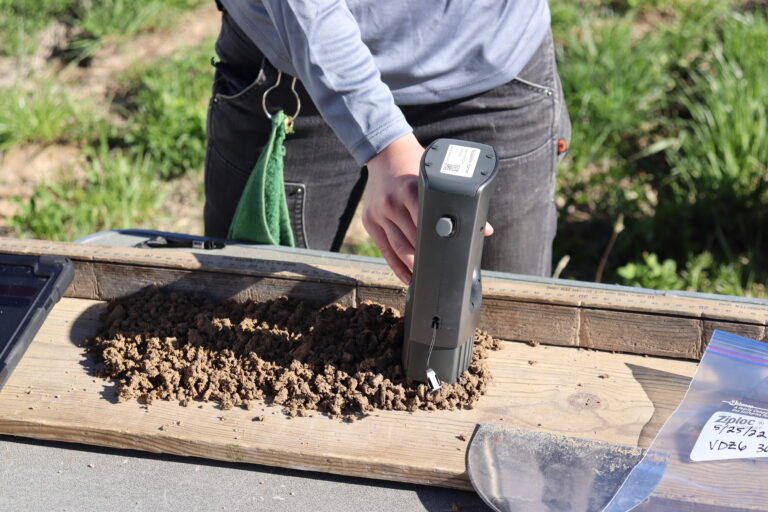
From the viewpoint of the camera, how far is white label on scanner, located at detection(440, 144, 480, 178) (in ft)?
3.68

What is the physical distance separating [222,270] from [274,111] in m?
0.40

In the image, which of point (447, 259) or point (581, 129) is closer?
point (447, 259)

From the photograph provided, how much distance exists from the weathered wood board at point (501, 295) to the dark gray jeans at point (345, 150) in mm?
289

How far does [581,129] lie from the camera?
3.39 meters

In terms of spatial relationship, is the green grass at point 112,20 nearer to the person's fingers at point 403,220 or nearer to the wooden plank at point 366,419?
the wooden plank at point 366,419

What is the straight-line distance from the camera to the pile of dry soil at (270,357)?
1.33 meters

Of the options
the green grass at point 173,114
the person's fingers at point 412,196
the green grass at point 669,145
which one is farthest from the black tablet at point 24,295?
the green grass at point 173,114

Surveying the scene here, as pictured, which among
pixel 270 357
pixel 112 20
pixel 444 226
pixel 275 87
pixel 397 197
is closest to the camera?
pixel 444 226

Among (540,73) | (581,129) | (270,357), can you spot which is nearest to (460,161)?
(270,357)

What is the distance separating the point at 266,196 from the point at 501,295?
577 mm

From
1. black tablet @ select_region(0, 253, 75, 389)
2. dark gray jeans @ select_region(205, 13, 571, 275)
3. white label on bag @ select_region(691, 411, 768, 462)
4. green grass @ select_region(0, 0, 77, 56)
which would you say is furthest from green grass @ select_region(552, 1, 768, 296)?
green grass @ select_region(0, 0, 77, 56)

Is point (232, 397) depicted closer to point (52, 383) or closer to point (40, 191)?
point (52, 383)

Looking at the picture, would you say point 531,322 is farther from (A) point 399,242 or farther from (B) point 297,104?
(B) point 297,104

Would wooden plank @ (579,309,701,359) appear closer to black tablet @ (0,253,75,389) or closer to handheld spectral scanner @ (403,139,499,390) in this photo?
handheld spectral scanner @ (403,139,499,390)
